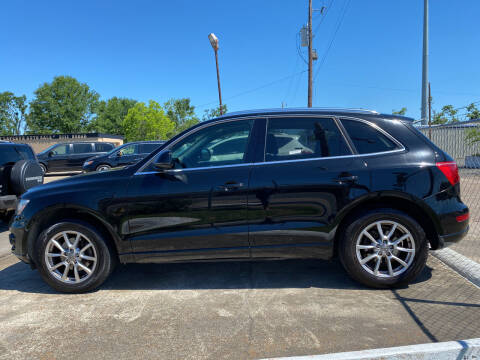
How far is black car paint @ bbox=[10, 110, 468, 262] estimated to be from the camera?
→ 3.40 meters

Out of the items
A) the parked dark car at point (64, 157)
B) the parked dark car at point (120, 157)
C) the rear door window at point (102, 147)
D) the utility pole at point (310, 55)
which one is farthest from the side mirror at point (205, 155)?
the utility pole at point (310, 55)

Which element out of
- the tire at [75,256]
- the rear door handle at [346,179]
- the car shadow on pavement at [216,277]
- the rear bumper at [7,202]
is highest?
the rear door handle at [346,179]

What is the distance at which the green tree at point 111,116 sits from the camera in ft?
240

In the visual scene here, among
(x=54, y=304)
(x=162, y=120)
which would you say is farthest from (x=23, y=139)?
(x=54, y=304)

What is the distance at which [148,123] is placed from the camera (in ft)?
182

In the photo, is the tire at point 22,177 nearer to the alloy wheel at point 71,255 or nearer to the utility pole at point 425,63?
the alloy wheel at point 71,255

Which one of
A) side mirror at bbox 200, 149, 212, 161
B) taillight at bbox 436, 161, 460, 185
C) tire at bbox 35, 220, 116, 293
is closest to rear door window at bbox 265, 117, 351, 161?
side mirror at bbox 200, 149, 212, 161

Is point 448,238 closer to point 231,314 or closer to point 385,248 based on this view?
point 385,248

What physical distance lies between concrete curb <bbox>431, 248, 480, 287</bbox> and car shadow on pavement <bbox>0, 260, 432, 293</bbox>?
320 millimetres

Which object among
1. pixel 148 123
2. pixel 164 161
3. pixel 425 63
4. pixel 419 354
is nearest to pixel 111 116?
pixel 148 123

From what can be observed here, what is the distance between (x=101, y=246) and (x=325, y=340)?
2.34m

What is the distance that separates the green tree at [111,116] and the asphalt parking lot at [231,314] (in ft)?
245

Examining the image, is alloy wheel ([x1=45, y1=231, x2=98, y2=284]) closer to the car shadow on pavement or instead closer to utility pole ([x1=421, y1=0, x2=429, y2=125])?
the car shadow on pavement

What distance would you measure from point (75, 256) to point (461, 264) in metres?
4.25
